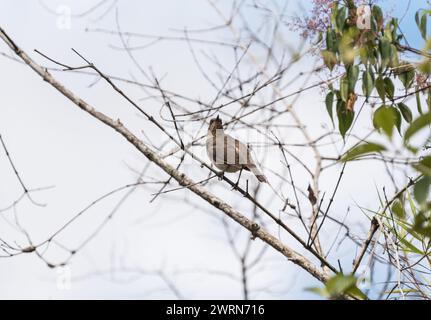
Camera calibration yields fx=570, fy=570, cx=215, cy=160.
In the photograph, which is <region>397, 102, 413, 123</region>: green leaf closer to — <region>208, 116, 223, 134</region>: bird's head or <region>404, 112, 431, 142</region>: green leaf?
<region>208, 116, 223, 134</region>: bird's head

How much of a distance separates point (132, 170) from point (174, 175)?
219mm

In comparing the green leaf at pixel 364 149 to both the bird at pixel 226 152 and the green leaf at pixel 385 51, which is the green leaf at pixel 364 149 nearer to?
the green leaf at pixel 385 51

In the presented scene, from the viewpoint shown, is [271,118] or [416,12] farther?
[271,118]

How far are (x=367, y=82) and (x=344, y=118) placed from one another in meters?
0.14

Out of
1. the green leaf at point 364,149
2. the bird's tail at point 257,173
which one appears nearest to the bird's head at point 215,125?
the bird's tail at point 257,173

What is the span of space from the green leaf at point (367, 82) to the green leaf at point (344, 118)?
3.3 inches

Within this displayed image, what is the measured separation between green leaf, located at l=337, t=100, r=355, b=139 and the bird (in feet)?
2.91

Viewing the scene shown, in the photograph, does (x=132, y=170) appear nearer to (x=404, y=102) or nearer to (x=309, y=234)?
(x=309, y=234)

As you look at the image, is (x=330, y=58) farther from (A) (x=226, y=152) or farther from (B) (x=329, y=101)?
(A) (x=226, y=152)

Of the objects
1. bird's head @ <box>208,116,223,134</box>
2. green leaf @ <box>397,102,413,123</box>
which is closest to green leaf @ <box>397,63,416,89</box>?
green leaf @ <box>397,102,413,123</box>

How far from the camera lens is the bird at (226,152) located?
269 cm

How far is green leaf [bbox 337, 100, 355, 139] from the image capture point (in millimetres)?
1777
